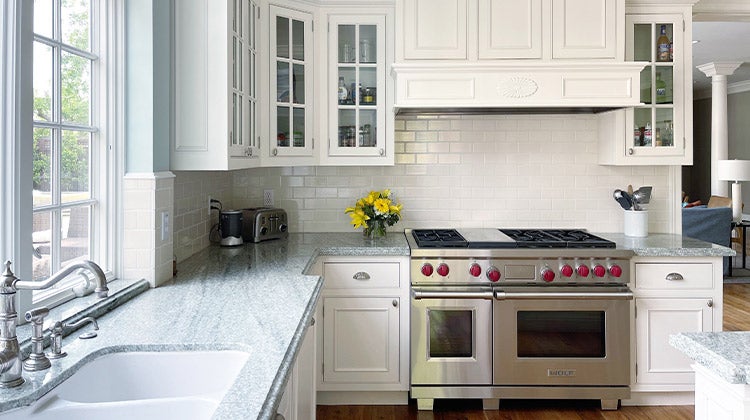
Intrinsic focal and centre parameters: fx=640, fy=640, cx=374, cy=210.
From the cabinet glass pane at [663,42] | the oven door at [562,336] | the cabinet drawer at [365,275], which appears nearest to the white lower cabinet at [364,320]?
the cabinet drawer at [365,275]

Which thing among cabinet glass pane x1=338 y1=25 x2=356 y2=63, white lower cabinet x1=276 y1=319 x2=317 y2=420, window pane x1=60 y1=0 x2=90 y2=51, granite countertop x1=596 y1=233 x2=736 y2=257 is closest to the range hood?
cabinet glass pane x1=338 y1=25 x2=356 y2=63

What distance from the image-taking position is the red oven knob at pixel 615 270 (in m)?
3.36

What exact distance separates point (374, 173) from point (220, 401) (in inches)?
114

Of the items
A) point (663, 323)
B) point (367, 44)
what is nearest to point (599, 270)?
point (663, 323)

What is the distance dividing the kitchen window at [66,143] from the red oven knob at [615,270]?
2.43m

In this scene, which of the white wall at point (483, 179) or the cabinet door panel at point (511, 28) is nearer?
the cabinet door panel at point (511, 28)

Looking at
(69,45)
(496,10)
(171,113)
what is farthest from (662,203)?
(69,45)

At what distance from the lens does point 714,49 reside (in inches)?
311

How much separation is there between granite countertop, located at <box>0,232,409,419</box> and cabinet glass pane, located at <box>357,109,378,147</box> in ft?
2.92

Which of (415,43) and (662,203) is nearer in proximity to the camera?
(415,43)

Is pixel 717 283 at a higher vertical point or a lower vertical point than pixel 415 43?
lower

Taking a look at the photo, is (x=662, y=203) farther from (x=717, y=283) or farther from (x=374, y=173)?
(x=374, y=173)

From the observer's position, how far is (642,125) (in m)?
3.80

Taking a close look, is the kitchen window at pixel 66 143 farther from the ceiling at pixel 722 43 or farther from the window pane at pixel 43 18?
the ceiling at pixel 722 43
